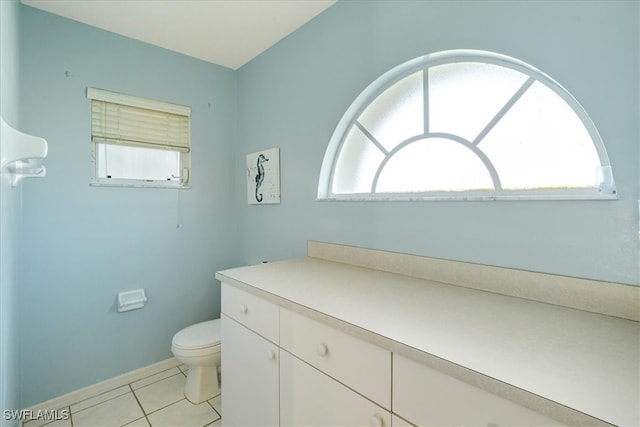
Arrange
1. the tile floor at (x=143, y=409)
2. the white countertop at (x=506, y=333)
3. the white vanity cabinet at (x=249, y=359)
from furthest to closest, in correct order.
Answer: the tile floor at (x=143, y=409)
the white vanity cabinet at (x=249, y=359)
the white countertop at (x=506, y=333)

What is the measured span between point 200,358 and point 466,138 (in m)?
2.03

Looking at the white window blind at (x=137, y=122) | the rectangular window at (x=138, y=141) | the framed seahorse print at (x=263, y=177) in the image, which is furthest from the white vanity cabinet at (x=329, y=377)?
the white window blind at (x=137, y=122)

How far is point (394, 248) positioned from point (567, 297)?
71cm

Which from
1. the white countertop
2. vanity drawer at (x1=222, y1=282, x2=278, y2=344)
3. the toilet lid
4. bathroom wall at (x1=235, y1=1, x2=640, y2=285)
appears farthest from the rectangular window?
the white countertop

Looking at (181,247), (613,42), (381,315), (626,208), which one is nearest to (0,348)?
(181,247)

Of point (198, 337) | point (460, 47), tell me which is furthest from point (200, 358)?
point (460, 47)

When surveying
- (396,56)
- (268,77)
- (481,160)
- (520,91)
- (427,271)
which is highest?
(268,77)

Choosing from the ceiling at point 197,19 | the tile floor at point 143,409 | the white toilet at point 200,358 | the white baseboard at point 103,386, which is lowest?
the tile floor at point 143,409

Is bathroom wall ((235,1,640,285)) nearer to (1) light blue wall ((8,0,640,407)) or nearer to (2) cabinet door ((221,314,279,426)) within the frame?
(1) light blue wall ((8,0,640,407))

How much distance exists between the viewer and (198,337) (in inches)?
75.7

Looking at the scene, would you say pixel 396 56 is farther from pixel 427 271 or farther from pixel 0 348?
Result: pixel 0 348

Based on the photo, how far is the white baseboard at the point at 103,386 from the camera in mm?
1855

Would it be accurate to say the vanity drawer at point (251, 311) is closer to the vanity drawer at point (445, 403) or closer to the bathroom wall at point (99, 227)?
the vanity drawer at point (445, 403)

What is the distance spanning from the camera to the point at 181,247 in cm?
243
